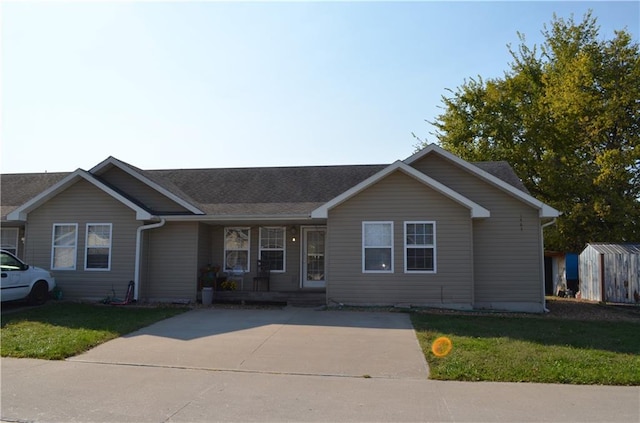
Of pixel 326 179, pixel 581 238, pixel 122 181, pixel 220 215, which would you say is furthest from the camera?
pixel 581 238

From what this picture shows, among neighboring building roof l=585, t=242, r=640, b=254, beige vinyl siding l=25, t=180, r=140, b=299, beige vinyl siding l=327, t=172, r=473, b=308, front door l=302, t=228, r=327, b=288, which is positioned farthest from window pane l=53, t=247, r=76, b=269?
neighboring building roof l=585, t=242, r=640, b=254

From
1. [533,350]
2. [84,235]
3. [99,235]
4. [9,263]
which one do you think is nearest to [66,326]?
[9,263]

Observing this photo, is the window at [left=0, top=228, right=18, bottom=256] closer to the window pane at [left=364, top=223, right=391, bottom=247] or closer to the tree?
the window pane at [left=364, top=223, right=391, bottom=247]

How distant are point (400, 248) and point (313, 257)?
12.2 ft

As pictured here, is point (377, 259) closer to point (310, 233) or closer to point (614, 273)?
point (310, 233)

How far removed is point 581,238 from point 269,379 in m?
24.0

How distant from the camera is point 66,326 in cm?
1073

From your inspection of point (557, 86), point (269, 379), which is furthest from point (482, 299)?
point (557, 86)

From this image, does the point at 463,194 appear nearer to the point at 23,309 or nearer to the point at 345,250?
the point at 345,250

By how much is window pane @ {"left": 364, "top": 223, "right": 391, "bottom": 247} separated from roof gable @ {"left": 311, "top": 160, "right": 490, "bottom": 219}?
3.54 feet

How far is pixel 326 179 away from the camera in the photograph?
1830cm

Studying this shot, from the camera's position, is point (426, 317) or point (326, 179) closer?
point (426, 317)

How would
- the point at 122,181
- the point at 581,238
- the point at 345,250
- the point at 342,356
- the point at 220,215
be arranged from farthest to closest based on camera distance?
the point at 581,238, the point at 122,181, the point at 220,215, the point at 345,250, the point at 342,356

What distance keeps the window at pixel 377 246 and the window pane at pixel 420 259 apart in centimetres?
56
